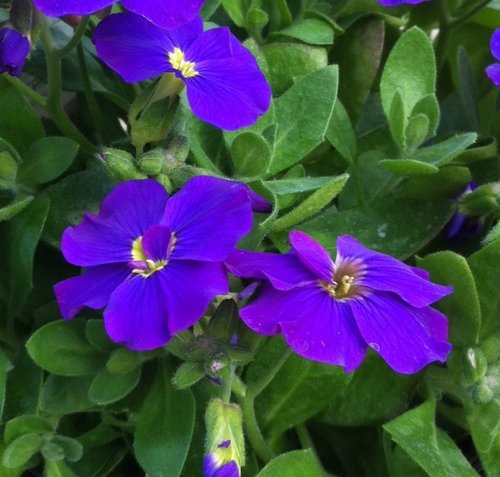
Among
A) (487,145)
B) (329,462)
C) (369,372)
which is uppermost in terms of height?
(487,145)

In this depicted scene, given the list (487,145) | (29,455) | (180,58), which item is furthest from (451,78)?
(29,455)

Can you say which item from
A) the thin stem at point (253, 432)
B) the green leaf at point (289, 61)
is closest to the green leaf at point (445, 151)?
the green leaf at point (289, 61)

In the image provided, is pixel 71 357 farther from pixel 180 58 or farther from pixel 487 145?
pixel 487 145

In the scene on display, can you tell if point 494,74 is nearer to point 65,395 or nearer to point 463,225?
point 463,225

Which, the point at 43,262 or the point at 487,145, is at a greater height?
the point at 487,145

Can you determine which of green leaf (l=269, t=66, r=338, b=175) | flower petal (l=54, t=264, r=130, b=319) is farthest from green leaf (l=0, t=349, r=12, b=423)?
green leaf (l=269, t=66, r=338, b=175)

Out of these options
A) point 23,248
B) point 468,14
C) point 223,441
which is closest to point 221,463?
point 223,441

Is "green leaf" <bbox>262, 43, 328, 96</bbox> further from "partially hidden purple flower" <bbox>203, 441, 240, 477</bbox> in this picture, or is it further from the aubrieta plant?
"partially hidden purple flower" <bbox>203, 441, 240, 477</bbox>

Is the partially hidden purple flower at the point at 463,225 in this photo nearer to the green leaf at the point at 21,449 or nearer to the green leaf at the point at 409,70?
the green leaf at the point at 409,70
